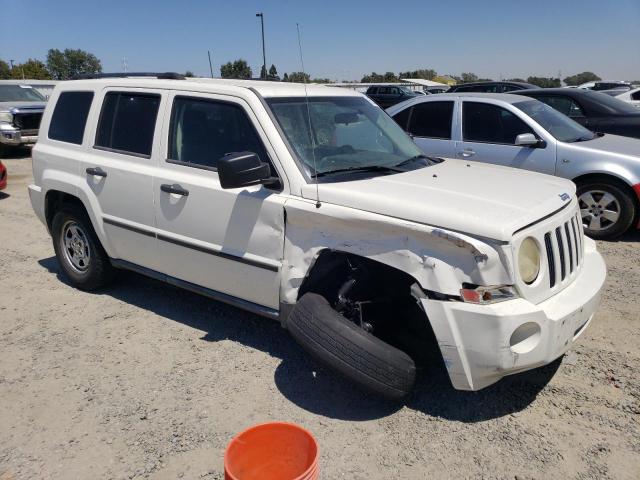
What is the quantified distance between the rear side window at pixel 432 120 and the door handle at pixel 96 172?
15.3ft

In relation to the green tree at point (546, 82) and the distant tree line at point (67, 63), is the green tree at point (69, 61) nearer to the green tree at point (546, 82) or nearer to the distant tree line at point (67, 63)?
the distant tree line at point (67, 63)

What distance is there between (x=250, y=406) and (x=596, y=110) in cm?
781

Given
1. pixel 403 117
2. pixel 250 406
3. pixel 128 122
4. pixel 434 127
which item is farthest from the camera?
pixel 403 117

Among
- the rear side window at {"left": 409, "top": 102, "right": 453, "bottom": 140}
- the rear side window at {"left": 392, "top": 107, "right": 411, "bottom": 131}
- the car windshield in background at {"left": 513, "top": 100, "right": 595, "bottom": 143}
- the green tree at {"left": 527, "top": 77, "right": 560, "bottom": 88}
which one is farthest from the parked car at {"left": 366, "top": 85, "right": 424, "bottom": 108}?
the green tree at {"left": 527, "top": 77, "right": 560, "bottom": 88}

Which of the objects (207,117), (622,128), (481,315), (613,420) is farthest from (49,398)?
(622,128)

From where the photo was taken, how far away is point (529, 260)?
303 centimetres

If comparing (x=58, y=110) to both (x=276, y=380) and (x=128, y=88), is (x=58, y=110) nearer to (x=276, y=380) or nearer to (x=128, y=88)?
(x=128, y=88)

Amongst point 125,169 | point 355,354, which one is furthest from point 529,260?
point 125,169

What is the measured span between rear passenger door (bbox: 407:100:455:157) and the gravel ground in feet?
11.2

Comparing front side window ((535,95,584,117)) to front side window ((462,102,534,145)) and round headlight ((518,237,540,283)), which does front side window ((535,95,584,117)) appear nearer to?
front side window ((462,102,534,145))

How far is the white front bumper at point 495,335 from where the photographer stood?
2.84m

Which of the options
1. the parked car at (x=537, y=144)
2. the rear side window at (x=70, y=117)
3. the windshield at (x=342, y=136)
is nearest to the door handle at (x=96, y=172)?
the rear side window at (x=70, y=117)

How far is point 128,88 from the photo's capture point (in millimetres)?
4570

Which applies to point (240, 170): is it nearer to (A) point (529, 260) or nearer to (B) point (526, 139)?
(A) point (529, 260)
